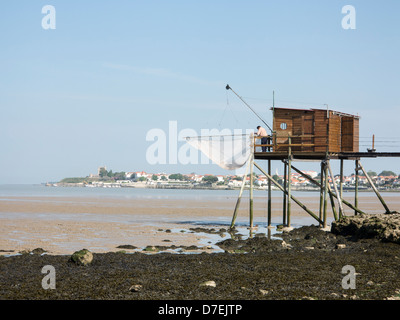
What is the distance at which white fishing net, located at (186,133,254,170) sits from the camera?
32.3 metres

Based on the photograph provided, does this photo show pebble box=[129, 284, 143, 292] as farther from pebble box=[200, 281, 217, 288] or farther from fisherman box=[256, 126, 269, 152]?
fisherman box=[256, 126, 269, 152]

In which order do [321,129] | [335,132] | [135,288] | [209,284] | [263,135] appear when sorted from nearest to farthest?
[135,288], [209,284], [321,129], [335,132], [263,135]

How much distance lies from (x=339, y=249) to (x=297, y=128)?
1065 centimetres

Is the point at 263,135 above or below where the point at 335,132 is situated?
below

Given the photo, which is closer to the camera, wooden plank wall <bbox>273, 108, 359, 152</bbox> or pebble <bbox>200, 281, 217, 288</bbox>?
pebble <bbox>200, 281, 217, 288</bbox>

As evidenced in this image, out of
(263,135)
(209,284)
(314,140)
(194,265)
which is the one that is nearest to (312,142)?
(314,140)

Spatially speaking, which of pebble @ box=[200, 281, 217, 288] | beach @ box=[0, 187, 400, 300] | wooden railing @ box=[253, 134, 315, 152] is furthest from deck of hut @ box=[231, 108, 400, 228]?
pebble @ box=[200, 281, 217, 288]

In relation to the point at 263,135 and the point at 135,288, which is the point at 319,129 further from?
the point at 135,288

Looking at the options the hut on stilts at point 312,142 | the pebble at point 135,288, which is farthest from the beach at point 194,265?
the hut on stilts at point 312,142

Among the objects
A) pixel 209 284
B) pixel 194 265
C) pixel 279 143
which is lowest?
pixel 194 265

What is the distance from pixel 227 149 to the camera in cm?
3256

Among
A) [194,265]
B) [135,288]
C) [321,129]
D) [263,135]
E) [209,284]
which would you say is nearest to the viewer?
[135,288]
